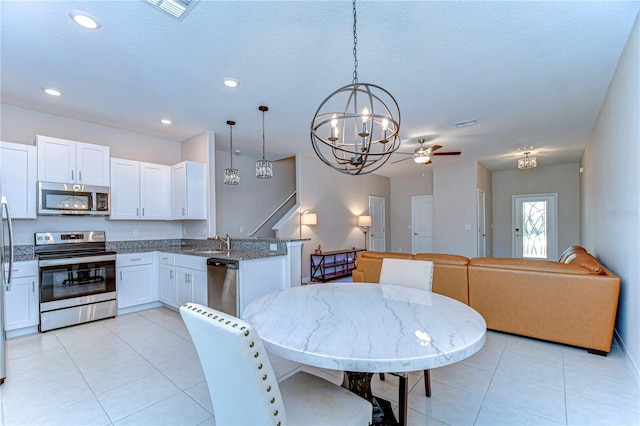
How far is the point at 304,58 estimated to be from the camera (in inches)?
100.0

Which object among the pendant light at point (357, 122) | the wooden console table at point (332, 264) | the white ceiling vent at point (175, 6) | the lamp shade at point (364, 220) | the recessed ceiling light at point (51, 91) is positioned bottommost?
the wooden console table at point (332, 264)

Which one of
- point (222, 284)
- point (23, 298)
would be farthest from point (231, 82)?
point (23, 298)

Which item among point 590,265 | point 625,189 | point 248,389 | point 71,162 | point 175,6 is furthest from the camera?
point 71,162

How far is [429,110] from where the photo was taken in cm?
373

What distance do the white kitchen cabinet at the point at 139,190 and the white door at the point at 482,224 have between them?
6.48m

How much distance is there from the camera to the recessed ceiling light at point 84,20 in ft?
6.53

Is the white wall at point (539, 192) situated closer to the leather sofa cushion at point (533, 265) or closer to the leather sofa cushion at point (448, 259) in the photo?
the leather sofa cushion at point (533, 265)

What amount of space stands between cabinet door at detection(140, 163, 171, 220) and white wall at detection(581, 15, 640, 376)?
539cm

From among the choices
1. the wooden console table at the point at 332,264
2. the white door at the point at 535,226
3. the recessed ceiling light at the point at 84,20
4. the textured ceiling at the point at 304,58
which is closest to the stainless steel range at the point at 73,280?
→ the textured ceiling at the point at 304,58


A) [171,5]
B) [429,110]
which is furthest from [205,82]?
[429,110]

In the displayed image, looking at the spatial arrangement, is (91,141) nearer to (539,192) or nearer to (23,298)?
(23,298)

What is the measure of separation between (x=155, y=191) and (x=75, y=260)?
4.74 ft

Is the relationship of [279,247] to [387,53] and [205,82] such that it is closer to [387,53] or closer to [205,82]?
[205,82]

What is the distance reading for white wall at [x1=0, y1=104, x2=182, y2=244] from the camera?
139 inches
